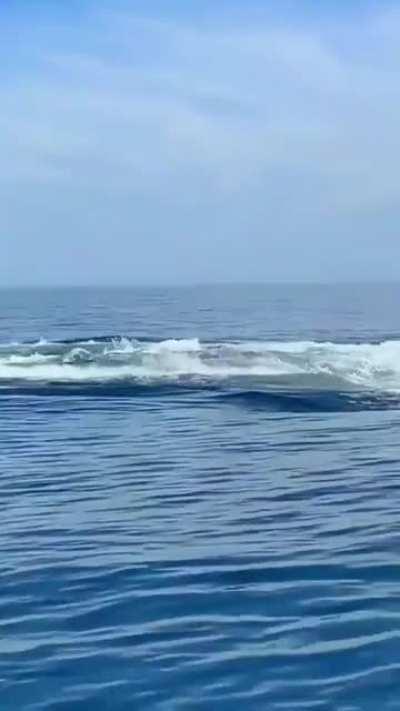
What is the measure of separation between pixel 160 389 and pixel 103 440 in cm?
713

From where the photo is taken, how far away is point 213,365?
99.9 ft

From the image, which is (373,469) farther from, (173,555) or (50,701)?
(50,701)

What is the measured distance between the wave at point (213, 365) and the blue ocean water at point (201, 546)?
32.4 inches

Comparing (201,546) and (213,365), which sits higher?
(213,365)

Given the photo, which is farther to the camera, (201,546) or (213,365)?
(213,365)

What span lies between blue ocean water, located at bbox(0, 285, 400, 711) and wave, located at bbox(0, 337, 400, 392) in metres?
0.82

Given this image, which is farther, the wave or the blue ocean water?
the wave

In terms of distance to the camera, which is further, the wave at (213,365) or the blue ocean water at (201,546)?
the wave at (213,365)

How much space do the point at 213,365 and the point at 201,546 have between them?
19.0 meters

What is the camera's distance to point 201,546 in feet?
37.7

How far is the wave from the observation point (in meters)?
27.3

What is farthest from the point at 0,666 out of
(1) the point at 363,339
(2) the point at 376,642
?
(1) the point at 363,339

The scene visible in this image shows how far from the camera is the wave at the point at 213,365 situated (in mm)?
27344

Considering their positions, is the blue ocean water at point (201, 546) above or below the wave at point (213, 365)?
below
